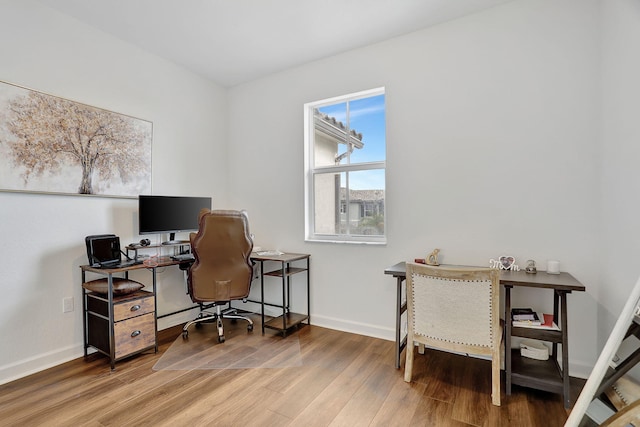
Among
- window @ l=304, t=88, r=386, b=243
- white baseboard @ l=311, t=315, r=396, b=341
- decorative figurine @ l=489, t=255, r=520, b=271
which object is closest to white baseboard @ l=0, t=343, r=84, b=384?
white baseboard @ l=311, t=315, r=396, b=341

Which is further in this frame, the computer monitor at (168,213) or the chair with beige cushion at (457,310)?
the computer monitor at (168,213)

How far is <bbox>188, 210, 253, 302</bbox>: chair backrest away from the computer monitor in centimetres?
39

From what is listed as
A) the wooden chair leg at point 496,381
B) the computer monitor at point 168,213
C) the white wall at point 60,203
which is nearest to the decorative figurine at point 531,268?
the wooden chair leg at point 496,381

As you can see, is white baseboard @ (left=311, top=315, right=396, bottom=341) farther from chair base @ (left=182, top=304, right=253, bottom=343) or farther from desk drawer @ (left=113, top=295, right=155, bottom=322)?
desk drawer @ (left=113, top=295, right=155, bottom=322)

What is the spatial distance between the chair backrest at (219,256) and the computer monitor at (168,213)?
388 mm

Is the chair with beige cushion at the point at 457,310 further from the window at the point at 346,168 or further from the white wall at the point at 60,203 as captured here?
the white wall at the point at 60,203

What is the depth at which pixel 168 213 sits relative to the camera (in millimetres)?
3086

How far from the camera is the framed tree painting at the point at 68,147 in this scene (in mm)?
2270

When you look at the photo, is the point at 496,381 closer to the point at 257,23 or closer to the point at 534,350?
the point at 534,350

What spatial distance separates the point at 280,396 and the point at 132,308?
4.61 ft

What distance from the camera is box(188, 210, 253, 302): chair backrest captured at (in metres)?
2.79

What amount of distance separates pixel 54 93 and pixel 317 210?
2.51 meters

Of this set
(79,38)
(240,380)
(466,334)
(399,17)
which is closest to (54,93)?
(79,38)

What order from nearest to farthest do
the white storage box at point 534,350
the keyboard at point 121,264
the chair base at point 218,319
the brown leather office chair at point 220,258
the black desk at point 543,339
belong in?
the black desk at point 543,339
the white storage box at point 534,350
the keyboard at point 121,264
the brown leather office chair at point 220,258
the chair base at point 218,319
